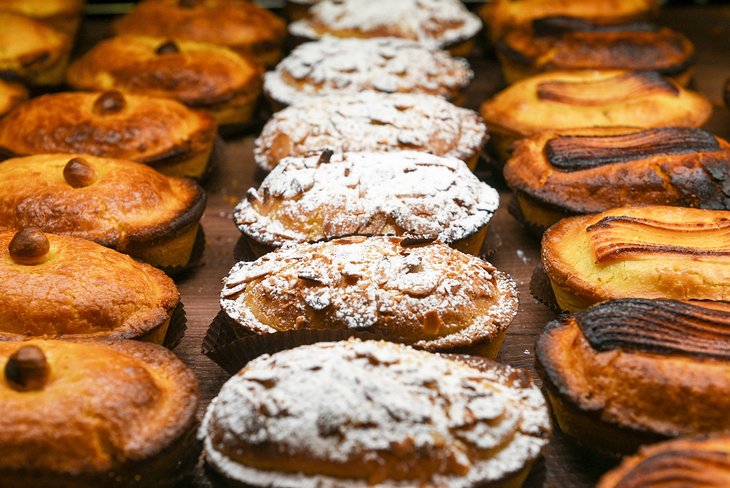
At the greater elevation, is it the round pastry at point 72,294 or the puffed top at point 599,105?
the puffed top at point 599,105

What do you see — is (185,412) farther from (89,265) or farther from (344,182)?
(344,182)

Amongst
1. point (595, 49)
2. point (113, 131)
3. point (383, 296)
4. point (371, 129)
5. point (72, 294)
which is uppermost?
point (595, 49)

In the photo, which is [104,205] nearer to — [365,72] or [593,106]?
[365,72]

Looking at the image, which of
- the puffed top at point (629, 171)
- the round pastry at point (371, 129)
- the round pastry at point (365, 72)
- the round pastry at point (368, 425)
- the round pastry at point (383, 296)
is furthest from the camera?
the round pastry at point (365, 72)

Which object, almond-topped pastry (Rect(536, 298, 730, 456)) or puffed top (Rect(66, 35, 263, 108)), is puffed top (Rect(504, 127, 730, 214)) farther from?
puffed top (Rect(66, 35, 263, 108))

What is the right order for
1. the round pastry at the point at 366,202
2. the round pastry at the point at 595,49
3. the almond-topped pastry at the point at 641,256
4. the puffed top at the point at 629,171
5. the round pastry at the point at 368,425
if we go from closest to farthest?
the round pastry at the point at 368,425 → the almond-topped pastry at the point at 641,256 → the round pastry at the point at 366,202 → the puffed top at the point at 629,171 → the round pastry at the point at 595,49

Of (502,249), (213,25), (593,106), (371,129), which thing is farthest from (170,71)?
(593,106)

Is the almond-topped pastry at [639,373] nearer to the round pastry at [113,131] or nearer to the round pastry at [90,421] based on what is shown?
the round pastry at [90,421]

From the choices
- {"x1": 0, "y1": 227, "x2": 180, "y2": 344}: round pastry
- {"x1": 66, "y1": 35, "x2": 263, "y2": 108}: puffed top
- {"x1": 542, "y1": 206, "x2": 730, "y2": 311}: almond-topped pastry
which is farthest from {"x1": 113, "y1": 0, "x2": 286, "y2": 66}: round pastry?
{"x1": 542, "y1": 206, "x2": 730, "y2": 311}: almond-topped pastry

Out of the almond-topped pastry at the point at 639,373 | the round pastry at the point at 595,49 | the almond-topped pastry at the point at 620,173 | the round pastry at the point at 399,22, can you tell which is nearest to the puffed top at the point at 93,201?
the almond-topped pastry at the point at 620,173
